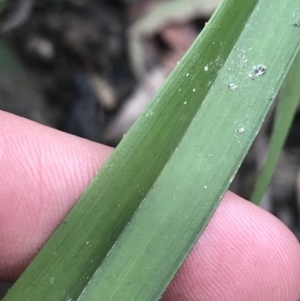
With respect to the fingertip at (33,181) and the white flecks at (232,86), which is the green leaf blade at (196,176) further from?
the fingertip at (33,181)

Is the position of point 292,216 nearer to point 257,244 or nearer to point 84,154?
point 257,244

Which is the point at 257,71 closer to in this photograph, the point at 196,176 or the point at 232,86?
the point at 232,86

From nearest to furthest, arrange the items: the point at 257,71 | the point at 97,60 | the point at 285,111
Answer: the point at 257,71 < the point at 285,111 < the point at 97,60

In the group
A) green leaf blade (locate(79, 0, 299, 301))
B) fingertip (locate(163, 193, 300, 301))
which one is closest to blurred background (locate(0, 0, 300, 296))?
fingertip (locate(163, 193, 300, 301))

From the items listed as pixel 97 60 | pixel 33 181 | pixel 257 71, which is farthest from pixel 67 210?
pixel 97 60

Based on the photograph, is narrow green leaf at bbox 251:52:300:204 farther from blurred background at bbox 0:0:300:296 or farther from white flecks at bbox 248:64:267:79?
blurred background at bbox 0:0:300:296
